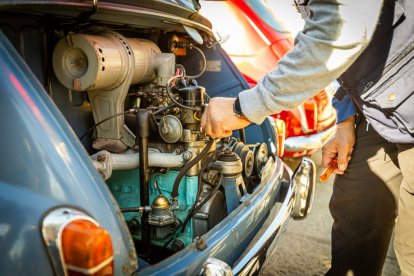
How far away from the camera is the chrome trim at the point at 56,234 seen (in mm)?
835

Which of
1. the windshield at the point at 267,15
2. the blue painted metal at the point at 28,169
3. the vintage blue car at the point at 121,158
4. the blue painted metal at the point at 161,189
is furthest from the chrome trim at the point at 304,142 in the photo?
the blue painted metal at the point at 28,169

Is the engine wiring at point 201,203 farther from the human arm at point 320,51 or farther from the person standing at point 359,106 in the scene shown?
the human arm at point 320,51

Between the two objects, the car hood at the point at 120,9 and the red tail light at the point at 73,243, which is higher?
the car hood at the point at 120,9

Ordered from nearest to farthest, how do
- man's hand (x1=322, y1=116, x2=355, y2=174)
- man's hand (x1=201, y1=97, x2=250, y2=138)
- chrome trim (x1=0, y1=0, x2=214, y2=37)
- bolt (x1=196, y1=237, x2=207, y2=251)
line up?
chrome trim (x1=0, y1=0, x2=214, y2=37), bolt (x1=196, y1=237, x2=207, y2=251), man's hand (x1=201, y1=97, x2=250, y2=138), man's hand (x1=322, y1=116, x2=355, y2=174)

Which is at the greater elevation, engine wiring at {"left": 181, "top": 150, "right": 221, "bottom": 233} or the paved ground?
engine wiring at {"left": 181, "top": 150, "right": 221, "bottom": 233}

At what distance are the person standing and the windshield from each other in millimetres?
2503

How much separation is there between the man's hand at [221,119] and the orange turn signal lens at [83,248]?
0.69 meters

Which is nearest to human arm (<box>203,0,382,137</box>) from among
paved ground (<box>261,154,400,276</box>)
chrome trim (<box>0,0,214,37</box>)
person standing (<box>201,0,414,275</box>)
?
person standing (<box>201,0,414,275</box>)

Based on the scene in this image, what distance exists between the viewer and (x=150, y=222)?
150 cm

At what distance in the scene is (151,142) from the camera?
70.1 inches

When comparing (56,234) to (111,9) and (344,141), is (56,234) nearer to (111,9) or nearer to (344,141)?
(111,9)

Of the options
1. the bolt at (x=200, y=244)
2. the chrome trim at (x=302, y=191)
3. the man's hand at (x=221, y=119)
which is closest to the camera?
the bolt at (x=200, y=244)

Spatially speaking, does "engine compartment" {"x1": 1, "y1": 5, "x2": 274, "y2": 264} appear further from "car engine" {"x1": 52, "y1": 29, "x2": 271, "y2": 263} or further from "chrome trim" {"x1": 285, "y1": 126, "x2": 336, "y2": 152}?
"chrome trim" {"x1": 285, "y1": 126, "x2": 336, "y2": 152}

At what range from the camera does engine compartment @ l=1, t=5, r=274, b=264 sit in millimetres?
1506
